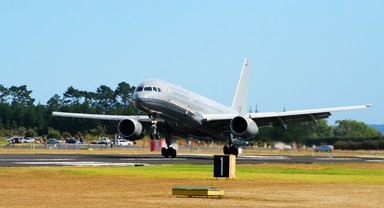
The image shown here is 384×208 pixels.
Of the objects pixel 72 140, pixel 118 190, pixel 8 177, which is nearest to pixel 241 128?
pixel 8 177

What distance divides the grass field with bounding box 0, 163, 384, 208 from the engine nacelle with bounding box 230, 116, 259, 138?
22599 millimetres

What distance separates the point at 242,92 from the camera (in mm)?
85500

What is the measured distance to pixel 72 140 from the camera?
139500 millimetres

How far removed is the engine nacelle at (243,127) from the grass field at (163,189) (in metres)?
22.6

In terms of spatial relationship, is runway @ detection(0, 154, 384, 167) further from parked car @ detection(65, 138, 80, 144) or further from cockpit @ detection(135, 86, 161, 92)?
parked car @ detection(65, 138, 80, 144)

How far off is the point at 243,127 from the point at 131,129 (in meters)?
8.45

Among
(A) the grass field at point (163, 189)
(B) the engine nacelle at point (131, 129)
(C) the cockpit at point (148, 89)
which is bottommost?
(A) the grass field at point (163, 189)

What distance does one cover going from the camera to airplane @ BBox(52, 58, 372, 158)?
6122cm

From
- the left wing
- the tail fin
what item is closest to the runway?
the left wing

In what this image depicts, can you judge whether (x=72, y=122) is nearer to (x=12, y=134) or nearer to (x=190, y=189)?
(x=12, y=134)

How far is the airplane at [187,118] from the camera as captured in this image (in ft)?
201

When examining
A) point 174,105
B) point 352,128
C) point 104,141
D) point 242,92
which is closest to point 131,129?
point 174,105

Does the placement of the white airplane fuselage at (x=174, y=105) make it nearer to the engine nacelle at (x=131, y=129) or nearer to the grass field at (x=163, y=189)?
the engine nacelle at (x=131, y=129)

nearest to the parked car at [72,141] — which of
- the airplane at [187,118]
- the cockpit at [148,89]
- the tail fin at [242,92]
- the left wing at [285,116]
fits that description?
the tail fin at [242,92]
